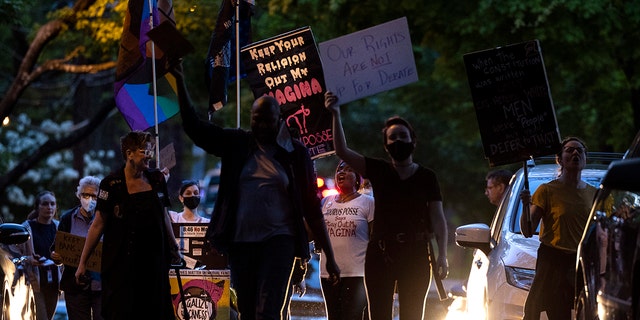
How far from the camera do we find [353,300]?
12.2m

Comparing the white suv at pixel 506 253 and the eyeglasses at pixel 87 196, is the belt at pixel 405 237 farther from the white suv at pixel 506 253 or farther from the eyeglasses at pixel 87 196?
the eyeglasses at pixel 87 196

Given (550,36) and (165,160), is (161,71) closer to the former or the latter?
(165,160)

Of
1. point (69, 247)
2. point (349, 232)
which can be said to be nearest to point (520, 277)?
point (349, 232)

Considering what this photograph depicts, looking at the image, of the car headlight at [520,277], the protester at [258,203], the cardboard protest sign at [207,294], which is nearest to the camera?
the protester at [258,203]

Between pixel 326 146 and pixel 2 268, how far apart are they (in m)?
4.03

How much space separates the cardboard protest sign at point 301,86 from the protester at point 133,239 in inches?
107

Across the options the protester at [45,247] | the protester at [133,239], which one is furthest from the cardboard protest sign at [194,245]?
the protester at [133,239]

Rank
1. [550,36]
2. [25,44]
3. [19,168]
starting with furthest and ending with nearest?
1. [25,44]
2. [19,168]
3. [550,36]

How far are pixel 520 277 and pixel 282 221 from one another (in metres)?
2.57

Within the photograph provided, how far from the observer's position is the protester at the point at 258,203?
28.9 ft

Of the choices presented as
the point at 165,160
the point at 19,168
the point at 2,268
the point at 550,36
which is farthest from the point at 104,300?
the point at 19,168

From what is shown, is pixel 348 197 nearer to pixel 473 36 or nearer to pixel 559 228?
pixel 559 228

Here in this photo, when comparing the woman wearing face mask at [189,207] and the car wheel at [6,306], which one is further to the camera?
the woman wearing face mask at [189,207]

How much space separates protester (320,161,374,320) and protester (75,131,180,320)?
2130 mm
